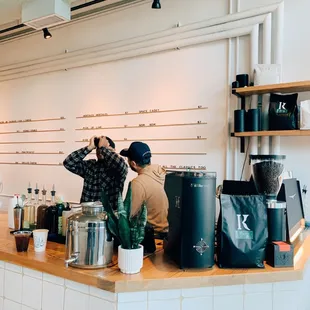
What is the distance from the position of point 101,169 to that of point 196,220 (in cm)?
150

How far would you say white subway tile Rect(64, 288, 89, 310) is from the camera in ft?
5.01

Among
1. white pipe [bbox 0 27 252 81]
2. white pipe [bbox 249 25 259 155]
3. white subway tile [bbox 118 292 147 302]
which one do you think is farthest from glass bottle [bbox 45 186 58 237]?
white pipe [bbox 0 27 252 81]

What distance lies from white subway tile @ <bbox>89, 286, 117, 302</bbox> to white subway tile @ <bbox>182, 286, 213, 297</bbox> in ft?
1.03

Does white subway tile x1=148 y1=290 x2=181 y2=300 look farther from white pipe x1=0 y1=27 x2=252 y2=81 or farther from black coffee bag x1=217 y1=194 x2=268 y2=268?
white pipe x1=0 y1=27 x2=252 y2=81

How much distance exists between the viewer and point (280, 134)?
8.63 feet

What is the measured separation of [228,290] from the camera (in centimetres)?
157

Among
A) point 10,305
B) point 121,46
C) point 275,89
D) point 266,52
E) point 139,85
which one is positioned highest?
point 121,46

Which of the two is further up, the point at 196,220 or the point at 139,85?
the point at 139,85

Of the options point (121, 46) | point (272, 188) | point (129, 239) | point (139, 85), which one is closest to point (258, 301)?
point (272, 188)

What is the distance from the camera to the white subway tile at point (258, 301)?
5.23ft

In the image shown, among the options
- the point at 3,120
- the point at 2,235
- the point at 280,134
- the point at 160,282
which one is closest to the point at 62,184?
the point at 3,120

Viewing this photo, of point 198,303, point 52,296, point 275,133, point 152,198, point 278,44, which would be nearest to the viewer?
point 198,303

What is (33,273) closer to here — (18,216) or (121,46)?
(18,216)

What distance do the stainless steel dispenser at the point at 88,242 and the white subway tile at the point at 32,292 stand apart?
0.91 ft
